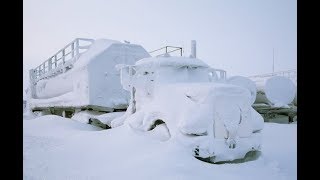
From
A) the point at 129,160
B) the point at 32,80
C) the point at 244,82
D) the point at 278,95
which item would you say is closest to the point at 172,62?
the point at 129,160

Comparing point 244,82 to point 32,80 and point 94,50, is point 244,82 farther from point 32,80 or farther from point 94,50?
point 32,80

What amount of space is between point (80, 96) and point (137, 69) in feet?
15.9

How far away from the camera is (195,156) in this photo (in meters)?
5.80

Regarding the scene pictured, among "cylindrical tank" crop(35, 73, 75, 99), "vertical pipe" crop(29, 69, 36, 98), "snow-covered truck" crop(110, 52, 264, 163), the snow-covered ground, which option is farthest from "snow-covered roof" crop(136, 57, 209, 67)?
"vertical pipe" crop(29, 69, 36, 98)

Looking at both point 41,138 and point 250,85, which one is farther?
point 250,85

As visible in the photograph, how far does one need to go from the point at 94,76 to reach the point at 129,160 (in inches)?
275

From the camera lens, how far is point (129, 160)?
5.78 meters

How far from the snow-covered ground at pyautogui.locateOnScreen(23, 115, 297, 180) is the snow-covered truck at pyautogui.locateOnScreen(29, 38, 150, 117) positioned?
3875mm

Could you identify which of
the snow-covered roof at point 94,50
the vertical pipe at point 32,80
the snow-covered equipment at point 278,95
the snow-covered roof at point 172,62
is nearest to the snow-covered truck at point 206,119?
the snow-covered roof at point 172,62

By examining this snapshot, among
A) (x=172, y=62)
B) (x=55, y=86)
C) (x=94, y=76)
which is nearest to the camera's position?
(x=172, y=62)

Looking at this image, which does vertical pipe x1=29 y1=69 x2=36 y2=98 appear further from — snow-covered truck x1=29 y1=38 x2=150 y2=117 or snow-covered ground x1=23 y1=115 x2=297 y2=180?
snow-covered ground x1=23 y1=115 x2=297 y2=180
